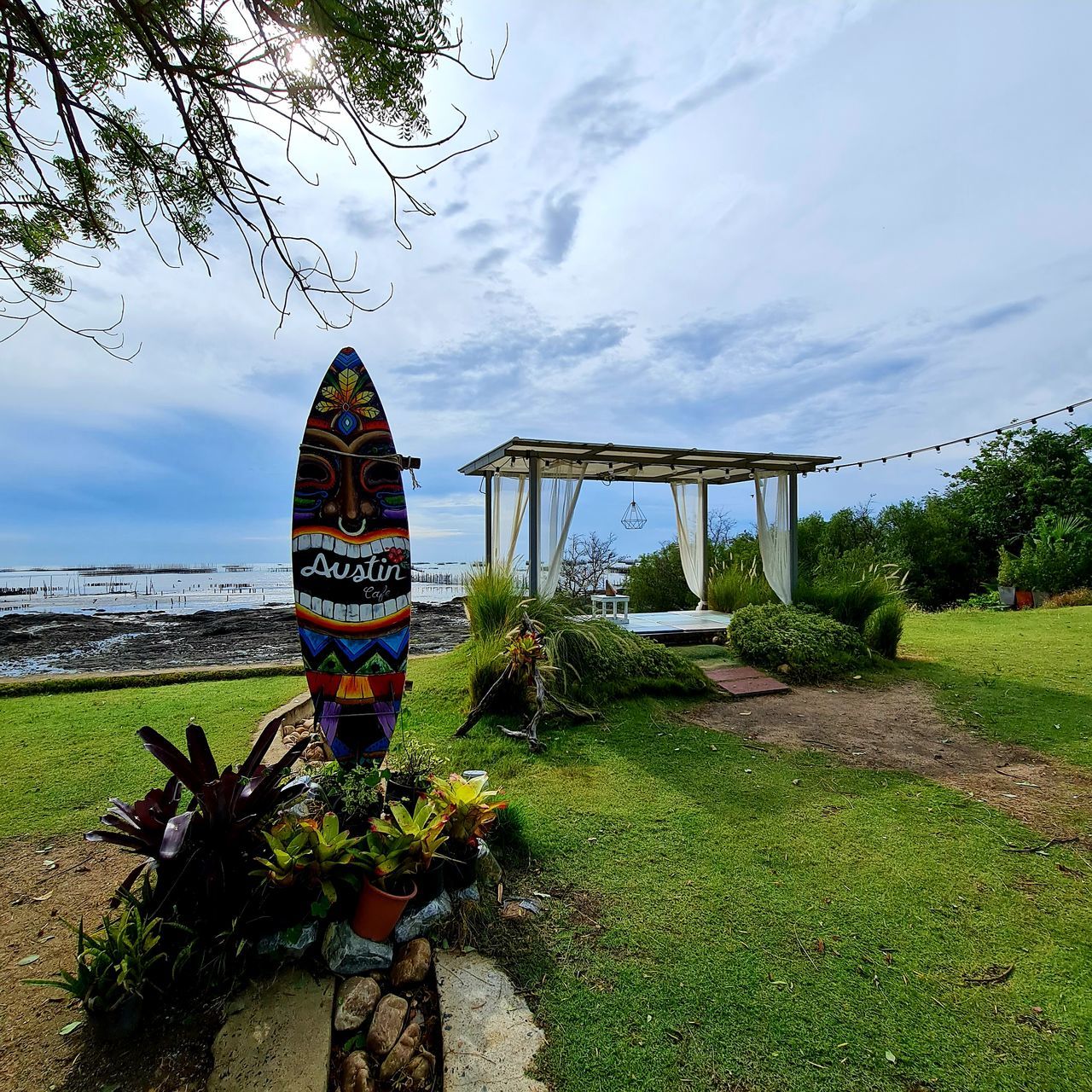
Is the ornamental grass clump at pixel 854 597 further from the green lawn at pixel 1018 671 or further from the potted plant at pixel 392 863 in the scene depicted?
the potted plant at pixel 392 863

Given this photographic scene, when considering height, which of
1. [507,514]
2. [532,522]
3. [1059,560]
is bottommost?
[1059,560]

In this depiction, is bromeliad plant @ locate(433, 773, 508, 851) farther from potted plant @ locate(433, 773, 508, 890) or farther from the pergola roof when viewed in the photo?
the pergola roof

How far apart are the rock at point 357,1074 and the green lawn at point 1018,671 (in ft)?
14.3

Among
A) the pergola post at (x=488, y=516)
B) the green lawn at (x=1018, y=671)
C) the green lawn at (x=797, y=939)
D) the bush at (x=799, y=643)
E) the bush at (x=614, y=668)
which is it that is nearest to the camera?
the green lawn at (x=797, y=939)

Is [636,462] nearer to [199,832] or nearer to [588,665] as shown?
[588,665]

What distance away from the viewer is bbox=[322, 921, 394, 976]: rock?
1.84 meters

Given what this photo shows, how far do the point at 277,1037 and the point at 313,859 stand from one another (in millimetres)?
447

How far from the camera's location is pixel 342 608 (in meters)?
2.91

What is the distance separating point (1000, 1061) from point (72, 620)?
18804 millimetres

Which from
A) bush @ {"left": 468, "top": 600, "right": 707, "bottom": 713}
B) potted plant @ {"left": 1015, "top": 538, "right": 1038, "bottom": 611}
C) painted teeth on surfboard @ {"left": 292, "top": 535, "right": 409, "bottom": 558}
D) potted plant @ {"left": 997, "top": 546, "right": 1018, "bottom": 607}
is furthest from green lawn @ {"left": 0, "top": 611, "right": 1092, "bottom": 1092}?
potted plant @ {"left": 997, "top": 546, "right": 1018, "bottom": 607}

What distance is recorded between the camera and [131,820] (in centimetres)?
200

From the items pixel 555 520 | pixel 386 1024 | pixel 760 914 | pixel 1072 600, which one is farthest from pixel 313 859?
pixel 1072 600

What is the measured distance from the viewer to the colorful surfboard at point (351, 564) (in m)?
2.90

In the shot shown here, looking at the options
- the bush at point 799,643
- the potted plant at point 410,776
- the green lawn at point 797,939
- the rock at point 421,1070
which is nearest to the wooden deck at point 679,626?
the bush at point 799,643
